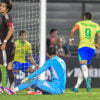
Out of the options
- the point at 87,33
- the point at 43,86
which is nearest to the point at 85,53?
the point at 87,33

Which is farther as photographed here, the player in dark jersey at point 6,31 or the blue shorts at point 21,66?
the blue shorts at point 21,66

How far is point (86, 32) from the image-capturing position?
1284 centimetres

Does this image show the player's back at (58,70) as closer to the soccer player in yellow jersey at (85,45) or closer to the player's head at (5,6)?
the player's head at (5,6)

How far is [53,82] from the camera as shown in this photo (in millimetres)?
10406

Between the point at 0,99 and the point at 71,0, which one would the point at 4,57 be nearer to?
the point at 0,99

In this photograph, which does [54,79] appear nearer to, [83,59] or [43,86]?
[43,86]

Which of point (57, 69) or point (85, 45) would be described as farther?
point (85, 45)

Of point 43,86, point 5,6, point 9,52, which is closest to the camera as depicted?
point 43,86

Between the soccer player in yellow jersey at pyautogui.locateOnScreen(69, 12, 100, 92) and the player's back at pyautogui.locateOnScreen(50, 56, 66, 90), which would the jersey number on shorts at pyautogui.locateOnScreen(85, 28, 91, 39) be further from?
the player's back at pyautogui.locateOnScreen(50, 56, 66, 90)

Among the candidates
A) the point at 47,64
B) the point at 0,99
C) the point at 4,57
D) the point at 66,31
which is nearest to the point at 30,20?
the point at 4,57

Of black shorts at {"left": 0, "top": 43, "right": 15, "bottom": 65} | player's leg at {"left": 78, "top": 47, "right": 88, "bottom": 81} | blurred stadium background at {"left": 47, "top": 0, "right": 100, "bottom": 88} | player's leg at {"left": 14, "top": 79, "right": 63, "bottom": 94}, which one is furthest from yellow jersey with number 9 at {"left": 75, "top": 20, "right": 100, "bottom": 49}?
blurred stadium background at {"left": 47, "top": 0, "right": 100, "bottom": 88}

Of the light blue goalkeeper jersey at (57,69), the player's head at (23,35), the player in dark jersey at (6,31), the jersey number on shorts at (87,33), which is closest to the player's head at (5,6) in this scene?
the player in dark jersey at (6,31)

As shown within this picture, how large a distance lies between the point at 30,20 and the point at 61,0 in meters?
6.70

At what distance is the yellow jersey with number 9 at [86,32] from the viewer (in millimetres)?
12745
